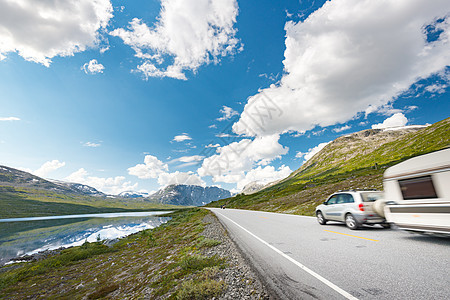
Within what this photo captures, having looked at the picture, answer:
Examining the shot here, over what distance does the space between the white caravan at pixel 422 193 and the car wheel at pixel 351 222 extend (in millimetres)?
2217

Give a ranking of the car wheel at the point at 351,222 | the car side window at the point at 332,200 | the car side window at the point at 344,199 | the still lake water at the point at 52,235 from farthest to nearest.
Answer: the still lake water at the point at 52,235 → the car side window at the point at 332,200 → the car side window at the point at 344,199 → the car wheel at the point at 351,222

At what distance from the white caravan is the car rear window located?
211 cm

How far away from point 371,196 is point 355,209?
1.33 metres

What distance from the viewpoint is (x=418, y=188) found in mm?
7613

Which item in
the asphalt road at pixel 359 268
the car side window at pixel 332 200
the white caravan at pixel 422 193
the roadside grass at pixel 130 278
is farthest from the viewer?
the car side window at pixel 332 200

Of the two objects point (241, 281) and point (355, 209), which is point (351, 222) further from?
point (241, 281)

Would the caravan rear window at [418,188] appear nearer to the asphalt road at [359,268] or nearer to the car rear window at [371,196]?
the asphalt road at [359,268]

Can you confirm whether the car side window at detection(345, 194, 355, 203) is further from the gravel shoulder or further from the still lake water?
the still lake water

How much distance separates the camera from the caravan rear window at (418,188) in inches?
283

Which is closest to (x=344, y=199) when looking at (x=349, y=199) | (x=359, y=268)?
(x=349, y=199)

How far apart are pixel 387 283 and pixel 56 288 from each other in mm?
17472

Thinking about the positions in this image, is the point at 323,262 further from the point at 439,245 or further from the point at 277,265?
the point at 439,245

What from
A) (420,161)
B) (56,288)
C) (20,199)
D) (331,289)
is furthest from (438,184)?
(20,199)

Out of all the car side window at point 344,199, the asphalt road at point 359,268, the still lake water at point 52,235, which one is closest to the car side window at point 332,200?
the car side window at point 344,199
